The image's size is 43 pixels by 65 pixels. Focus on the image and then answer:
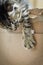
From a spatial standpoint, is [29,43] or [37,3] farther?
[37,3]

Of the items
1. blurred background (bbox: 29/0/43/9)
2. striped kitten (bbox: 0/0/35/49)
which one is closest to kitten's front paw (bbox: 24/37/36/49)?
striped kitten (bbox: 0/0/35/49)

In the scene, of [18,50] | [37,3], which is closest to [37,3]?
[37,3]

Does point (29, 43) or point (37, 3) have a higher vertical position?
point (37, 3)

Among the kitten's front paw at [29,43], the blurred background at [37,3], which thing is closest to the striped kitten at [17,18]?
the kitten's front paw at [29,43]

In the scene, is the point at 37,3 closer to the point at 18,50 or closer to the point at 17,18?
the point at 17,18

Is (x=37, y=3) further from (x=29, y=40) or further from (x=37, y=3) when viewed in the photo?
(x=29, y=40)

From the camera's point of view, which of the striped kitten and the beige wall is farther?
the beige wall

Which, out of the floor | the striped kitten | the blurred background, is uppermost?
the blurred background

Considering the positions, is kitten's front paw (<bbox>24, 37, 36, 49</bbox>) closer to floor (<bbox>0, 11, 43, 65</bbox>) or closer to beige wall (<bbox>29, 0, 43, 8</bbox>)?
floor (<bbox>0, 11, 43, 65</bbox>)

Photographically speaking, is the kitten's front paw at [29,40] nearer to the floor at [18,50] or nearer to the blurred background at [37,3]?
the floor at [18,50]

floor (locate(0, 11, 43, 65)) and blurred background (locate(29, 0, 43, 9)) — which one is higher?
blurred background (locate(29, 0, 43, 9))

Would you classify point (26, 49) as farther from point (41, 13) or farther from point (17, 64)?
point (41, 13)

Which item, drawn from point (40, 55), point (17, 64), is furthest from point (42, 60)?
point (17, 64)

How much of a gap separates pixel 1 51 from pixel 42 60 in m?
0.27
